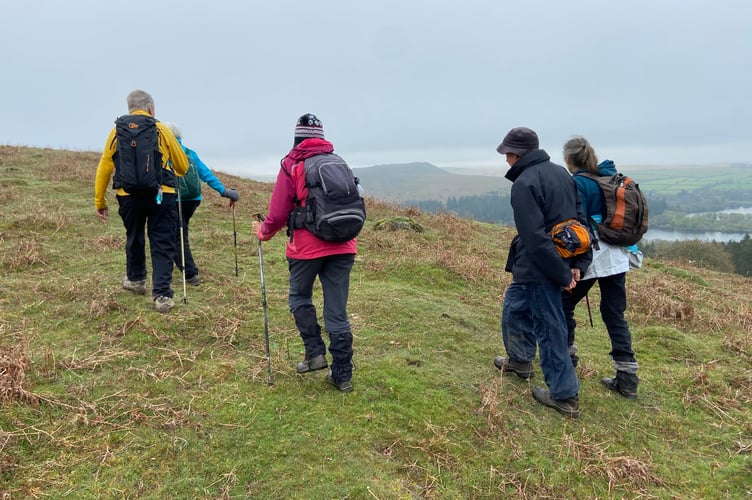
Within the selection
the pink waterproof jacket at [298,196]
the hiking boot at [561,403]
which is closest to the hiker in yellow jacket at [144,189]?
the pink waterproof jacket at [298,196]

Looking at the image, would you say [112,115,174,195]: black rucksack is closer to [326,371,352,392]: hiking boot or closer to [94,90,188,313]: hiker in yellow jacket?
[94,90,188,313]: hiker in yellow jacket

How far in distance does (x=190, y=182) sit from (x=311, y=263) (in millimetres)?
3789

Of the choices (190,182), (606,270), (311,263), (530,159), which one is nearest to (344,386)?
(311,263)

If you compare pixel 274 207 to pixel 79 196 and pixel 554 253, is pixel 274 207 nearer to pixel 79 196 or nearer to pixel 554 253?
pixel 554 253

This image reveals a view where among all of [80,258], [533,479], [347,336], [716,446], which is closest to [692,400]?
[716,446]

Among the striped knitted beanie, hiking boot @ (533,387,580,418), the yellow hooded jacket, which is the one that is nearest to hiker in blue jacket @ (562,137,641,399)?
hiking boot @ (533,387,580,418)

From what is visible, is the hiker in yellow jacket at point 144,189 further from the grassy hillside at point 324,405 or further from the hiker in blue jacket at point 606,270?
the hiker in blue jacket at point 606,270

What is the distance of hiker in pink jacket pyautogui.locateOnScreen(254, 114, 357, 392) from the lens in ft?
13.2

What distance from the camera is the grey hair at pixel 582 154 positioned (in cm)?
479

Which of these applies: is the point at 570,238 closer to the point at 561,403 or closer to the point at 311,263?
the point at 561,403

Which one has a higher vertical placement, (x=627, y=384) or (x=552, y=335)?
(x=552, y=335)

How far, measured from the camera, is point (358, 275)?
886 centimetres

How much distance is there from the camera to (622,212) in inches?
182

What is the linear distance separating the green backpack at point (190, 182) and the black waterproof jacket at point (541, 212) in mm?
4931
